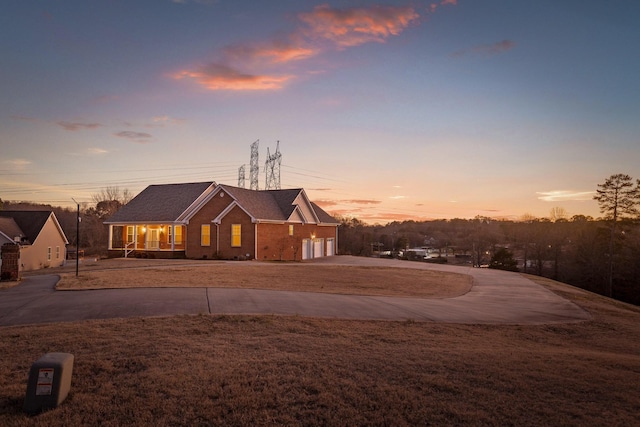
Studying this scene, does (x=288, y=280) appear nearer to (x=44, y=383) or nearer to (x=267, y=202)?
(x=44, y=383)

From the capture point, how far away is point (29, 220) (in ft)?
137

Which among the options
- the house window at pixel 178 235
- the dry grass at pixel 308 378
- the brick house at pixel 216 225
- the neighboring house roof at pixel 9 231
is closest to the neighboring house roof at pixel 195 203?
the brick house at pixel 216 225

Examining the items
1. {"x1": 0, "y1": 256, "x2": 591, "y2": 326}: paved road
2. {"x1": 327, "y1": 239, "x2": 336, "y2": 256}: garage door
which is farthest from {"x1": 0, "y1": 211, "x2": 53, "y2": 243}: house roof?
{"x1": 327, "y1": 239, "x2": 336, "y2": 256}: garage door

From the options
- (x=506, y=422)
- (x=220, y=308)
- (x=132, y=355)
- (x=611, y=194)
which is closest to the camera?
(x=506, y=422)

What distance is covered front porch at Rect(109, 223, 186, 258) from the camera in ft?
142

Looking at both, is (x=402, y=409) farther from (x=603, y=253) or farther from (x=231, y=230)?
(x=603, y=253)

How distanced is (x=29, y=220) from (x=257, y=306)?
36.4 m

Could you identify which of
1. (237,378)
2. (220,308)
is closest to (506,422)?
(237,378)

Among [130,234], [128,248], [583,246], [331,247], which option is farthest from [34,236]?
[583,246]

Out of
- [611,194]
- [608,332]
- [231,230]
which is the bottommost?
[608,332]

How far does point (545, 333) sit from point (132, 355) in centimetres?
1171

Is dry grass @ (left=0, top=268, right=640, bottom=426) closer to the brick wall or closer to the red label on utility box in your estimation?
the red label on utility box

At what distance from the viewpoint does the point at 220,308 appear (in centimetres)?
1477

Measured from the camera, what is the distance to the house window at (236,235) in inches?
1619
